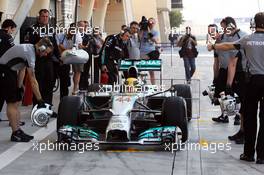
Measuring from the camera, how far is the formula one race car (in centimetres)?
717

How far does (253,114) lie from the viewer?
22.1 feet

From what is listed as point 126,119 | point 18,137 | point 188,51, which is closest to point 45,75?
point 18,137

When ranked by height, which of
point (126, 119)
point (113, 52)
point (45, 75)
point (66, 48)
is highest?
point (66, 48)

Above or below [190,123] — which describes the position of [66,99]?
above

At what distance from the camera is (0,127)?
932 cm

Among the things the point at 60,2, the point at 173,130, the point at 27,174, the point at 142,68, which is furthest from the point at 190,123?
the point at 60,2

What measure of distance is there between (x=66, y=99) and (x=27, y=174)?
1.77 meters

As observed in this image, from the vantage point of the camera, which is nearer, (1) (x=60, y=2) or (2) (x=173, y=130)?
(2) (x=173, y=130)

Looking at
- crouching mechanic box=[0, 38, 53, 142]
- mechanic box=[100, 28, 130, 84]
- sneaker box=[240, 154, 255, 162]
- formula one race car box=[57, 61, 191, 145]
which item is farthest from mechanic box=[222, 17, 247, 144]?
mechanic box=[100, 28, 130, 84]

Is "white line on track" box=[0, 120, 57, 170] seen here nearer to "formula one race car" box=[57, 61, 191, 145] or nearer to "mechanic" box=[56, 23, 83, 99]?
"formula one race car" box=[57, 61, 191, 145]

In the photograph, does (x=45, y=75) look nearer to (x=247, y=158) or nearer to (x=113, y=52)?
(x=113, y=52)

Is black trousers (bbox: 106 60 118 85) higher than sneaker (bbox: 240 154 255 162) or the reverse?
higher

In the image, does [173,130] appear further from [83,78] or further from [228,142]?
[83,78]

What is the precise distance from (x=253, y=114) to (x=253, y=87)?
1.07ft
